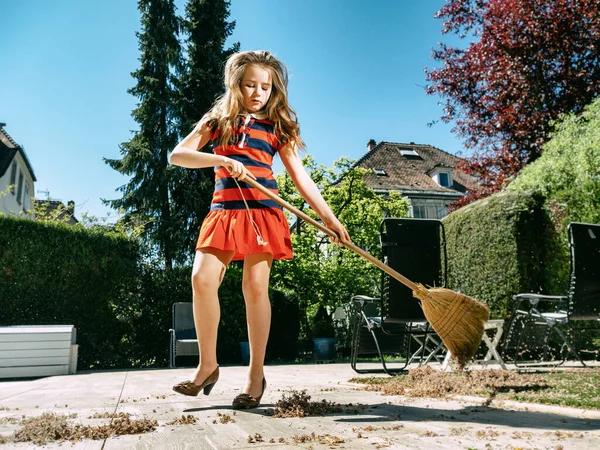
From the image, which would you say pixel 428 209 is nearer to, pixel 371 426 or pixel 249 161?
pixel 249 161

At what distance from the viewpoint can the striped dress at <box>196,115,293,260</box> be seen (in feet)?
7.54

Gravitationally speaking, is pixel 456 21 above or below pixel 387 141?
below

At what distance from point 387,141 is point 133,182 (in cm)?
1830

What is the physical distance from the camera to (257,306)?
241cm

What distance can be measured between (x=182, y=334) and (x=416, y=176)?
A: 21205 mm

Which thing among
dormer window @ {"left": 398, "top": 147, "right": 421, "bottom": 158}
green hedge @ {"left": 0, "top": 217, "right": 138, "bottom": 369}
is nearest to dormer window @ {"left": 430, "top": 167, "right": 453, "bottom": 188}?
dormer window @ {"left": 398, "top": 147, "right": 421, "bottom": 158}

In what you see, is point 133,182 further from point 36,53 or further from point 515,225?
point 515,225

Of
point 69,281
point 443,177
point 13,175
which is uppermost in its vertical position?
point 443,177

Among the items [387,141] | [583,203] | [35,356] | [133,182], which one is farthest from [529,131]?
[387,141]

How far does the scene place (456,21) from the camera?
37.7ft

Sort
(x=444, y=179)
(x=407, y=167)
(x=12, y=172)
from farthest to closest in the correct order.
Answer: (x=407, y=167) < (x=444, y=179) < (x=12, y=172)

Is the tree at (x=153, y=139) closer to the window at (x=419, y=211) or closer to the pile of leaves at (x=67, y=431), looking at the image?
the pile of leaves at (x=67, y=431)

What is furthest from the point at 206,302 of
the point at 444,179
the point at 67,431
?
the point at 444,179

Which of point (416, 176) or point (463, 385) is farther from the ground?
point (416, 176)
